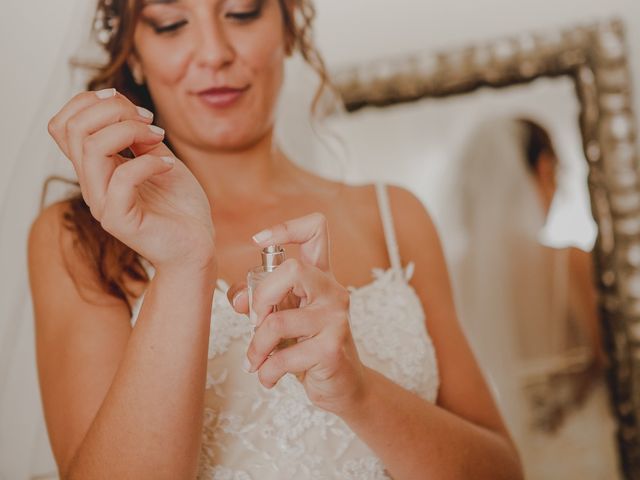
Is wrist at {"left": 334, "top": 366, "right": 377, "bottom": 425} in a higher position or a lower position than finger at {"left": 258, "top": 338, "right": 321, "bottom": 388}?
lower

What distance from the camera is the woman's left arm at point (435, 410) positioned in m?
0.57

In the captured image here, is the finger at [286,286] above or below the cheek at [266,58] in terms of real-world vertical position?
below

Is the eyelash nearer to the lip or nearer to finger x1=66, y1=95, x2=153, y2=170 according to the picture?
the lip

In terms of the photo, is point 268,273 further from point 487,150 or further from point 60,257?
point 487,150

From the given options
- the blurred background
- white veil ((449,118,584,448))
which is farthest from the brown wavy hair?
white veil ((449,118,584,448))

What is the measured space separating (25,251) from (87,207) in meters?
0.08

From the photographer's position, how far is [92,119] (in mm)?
466

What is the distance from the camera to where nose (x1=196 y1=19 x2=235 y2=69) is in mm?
633

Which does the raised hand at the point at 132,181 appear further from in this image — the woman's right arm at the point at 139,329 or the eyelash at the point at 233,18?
the eyelash at the point at 233,18

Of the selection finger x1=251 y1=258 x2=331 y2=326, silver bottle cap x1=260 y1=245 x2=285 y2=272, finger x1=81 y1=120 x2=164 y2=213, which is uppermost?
finger x1=81 y1=120 x2=164 y2=213

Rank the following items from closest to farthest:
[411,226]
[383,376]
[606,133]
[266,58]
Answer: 1. [383,376]
2. [266,58]
3. [411,226]
4. [606,133]

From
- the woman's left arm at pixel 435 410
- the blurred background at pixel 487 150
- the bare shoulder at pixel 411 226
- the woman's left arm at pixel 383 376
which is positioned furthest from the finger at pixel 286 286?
the blurred background at pixel 487 150

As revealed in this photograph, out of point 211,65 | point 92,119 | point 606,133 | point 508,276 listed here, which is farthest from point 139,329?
point 606,133

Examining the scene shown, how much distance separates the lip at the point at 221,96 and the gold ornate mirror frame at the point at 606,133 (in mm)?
429
